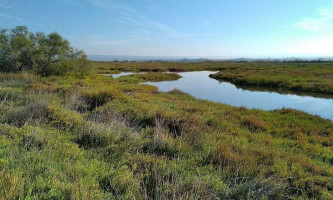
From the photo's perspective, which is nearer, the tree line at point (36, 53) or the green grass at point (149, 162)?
the green grass at point (149, 162)

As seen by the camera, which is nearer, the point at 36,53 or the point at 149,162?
the point at 149,162

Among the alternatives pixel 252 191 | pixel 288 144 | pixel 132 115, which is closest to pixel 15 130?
pixel 132 115

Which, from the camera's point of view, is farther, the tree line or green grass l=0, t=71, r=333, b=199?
the tree line

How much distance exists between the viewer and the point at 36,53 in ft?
74.0

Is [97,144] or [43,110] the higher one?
[43,110]

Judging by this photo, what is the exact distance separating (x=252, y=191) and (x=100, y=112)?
7.71 m

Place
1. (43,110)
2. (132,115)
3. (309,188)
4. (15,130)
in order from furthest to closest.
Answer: (132,115) → (43,110) → (15,130) → (309,188)

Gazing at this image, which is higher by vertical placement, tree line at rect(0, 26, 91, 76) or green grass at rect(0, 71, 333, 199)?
tree line at rect(0, 26, 91, 76)

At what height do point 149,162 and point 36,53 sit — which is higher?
point 36,53

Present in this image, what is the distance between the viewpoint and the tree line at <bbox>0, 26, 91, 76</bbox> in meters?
21.6

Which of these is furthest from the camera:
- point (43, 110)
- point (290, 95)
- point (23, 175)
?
point (290, 95)

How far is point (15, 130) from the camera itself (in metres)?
6.15

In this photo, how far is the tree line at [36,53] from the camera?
21594 millimetres

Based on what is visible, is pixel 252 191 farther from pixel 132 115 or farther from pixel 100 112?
pixel 100 112
